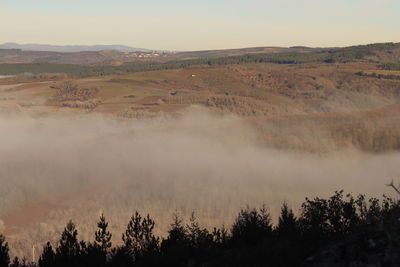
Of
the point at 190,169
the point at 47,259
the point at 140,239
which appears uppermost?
the point at 47,259

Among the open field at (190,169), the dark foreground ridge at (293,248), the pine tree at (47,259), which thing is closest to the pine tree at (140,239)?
the dark foreground ridge at (293,248)

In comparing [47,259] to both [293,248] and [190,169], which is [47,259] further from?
[190,169]

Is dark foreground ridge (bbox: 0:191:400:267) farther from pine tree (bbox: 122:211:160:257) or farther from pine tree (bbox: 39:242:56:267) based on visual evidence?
pine tree (bbox: 122:211:160:257)

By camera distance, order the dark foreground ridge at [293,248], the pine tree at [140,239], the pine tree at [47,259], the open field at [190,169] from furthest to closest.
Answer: the open field at [190,169] < the pine tree at [140,239] < the pine tree at [47,259] < the dark foreground ridge at [293,248]

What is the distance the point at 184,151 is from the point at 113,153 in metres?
26.3

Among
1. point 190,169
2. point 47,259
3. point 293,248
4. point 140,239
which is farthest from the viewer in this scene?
point 190,169

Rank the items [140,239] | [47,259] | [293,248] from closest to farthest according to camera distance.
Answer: [293,248] → [47,259] → [140,239]

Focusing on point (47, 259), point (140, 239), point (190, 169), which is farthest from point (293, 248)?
point (190, 169)

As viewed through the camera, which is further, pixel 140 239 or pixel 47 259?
pixel 140 239

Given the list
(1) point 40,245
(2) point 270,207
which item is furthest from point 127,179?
(1) point 40,245

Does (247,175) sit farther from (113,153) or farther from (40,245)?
(40,245)

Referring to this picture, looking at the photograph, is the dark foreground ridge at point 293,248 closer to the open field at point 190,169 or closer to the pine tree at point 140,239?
the pine tree at point 140,239

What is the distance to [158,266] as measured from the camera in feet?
106

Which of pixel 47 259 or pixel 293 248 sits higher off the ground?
pixel 293 248
